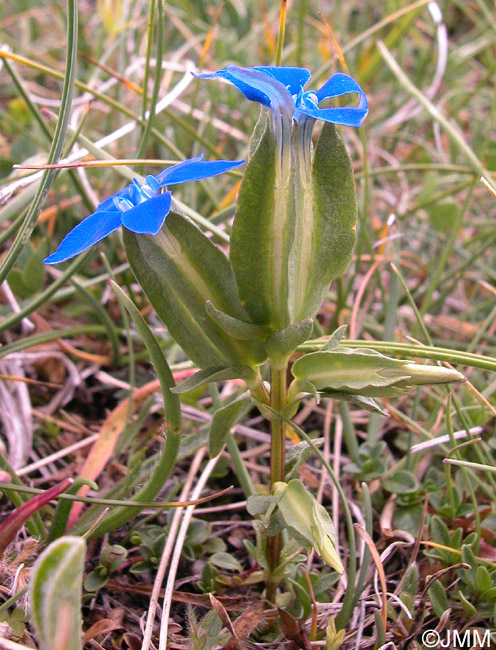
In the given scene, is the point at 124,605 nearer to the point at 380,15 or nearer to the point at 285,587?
the point at 285,587

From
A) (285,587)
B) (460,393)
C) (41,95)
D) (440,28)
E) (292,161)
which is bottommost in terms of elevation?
(285,587)

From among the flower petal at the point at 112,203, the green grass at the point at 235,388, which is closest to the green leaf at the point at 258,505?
the green grass at the point at 235,388

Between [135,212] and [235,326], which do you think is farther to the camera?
[235,326]

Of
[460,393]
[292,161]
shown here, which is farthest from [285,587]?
[292,161]

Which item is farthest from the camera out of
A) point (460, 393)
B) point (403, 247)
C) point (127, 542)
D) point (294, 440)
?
point (403, 247)

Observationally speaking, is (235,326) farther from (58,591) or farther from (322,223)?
(58,591)

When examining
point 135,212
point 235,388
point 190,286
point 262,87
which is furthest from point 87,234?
point 235,388

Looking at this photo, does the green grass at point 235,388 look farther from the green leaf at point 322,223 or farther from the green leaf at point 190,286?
the green leaf at point 322,223
